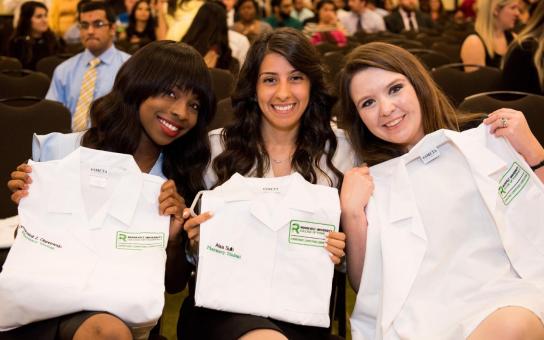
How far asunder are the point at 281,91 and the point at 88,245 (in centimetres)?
94

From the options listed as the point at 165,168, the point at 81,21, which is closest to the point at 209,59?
the point at 81,21

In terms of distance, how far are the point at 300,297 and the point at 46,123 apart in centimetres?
176

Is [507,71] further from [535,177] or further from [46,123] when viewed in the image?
[46,123]

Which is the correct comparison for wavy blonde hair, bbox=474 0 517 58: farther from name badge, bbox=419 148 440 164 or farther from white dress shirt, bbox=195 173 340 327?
white dress shirt, bbox=195 173 340 327

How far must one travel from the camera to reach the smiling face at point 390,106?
2547mm

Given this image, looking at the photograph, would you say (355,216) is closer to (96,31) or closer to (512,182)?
(512,182)

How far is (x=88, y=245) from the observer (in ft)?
Result: 7.35

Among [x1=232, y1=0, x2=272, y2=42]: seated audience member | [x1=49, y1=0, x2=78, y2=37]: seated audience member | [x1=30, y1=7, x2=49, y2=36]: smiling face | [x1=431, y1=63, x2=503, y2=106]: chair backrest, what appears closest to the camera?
[x1=431, y1=63, x2=503, y2=106]: chair backrest

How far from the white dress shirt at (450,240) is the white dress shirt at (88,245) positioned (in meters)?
0.70

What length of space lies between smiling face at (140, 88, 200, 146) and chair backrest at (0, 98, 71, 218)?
0.90 meters

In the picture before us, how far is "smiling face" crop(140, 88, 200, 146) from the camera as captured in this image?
2615mm

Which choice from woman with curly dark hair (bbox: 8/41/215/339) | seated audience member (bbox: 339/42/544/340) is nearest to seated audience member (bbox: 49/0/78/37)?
woman with curly dark hair (bbox: 8/41/215/339)

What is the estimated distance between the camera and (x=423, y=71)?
8.65 feet

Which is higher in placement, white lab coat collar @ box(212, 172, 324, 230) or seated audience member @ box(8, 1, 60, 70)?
white lab coat collar @ box(212, 172, 324, 230)
